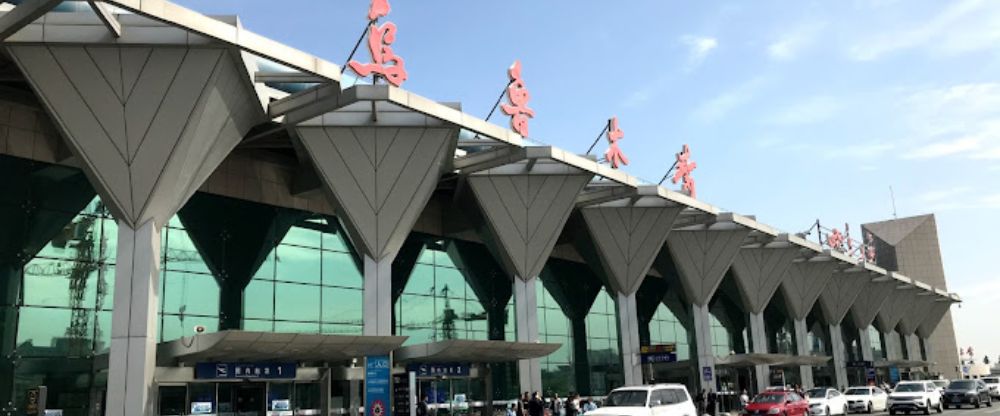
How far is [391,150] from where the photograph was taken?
95.3ft

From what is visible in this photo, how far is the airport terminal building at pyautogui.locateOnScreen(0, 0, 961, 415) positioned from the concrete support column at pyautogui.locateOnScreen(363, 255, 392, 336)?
0.07m

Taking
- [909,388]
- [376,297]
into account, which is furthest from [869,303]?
[376,297]

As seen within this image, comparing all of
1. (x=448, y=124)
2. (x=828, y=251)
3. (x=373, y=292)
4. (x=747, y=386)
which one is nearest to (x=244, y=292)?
(x=373, y=292)

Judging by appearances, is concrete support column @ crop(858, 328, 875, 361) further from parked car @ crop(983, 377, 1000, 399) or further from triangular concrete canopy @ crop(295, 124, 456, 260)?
triangular concrete canopy @ crop(295, 124, 456, 260)

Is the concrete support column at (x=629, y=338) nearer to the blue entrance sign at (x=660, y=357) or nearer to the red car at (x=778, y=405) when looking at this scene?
the blue entrance sign at (x=660, y=357)

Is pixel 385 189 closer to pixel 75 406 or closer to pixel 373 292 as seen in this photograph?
pixel 373 292

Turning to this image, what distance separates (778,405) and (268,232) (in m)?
20.9

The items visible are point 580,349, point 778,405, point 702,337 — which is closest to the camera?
point 778,405

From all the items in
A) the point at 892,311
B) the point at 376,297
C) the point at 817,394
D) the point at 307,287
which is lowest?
the point at 817,394

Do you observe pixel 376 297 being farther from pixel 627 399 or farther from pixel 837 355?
pixel 837 355

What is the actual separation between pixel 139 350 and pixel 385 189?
32.7 feet

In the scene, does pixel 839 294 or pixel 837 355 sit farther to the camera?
pixel 839 294

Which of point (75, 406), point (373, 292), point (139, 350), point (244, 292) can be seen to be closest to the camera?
point (139, 350)

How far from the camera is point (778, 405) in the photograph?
1197 inches
